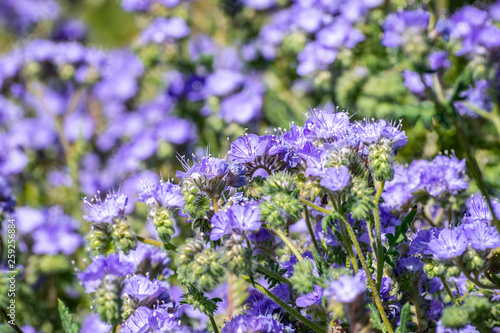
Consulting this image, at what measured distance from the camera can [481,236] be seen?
65.2 inches

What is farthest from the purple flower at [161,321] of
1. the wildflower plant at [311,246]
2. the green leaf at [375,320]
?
the green leaf at [375,320]

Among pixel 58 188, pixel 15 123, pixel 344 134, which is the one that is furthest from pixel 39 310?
pixel 15 123

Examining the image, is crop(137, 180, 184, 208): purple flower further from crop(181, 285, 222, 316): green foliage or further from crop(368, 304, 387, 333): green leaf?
crop(368, 304, 387, 333): green leaf

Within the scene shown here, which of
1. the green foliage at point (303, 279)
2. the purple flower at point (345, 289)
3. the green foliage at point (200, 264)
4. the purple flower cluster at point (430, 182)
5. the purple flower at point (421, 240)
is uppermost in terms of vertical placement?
the purple flower cluster at point (430, 182)

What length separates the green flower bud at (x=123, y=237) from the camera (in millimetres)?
1704

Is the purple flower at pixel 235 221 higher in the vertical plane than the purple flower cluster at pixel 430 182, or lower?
lower

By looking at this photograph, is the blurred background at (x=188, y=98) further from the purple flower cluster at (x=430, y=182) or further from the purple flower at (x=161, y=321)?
the purple flower at (x=161, y=321)

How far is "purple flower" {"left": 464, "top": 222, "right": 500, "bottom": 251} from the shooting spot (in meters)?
1.63

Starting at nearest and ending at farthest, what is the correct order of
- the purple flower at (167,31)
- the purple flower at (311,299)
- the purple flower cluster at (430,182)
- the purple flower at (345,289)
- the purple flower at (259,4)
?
the purple flower at (345,289)
the purple flower at (311,299)
the purple flower cluster at (430,182)
the purple flower at (167,31)
the purple flower at (259,4)

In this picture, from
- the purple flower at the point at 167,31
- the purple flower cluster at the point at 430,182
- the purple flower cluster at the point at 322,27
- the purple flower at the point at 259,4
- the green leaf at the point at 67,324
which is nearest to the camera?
the green leaf at the point at 67,324

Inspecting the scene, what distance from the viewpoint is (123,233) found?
1720 mm

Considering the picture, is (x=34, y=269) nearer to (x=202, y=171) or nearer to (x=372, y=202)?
(x=202, y=171)

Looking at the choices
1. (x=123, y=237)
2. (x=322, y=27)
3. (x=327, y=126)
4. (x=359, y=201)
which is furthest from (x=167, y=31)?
(x=359, y=201)

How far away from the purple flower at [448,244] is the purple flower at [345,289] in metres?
0.31
